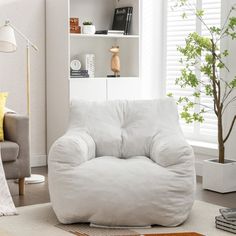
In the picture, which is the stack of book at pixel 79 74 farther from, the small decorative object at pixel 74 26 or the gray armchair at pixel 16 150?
the gray armchair at pixel 16 150

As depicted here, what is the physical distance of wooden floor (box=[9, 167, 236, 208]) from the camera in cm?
459

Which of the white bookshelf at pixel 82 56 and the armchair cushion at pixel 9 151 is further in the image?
the white bookshelf at pixel 82 56

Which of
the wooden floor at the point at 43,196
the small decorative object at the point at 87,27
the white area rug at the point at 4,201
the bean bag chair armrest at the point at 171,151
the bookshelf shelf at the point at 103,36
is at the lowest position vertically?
the wooden floor at the point at 43,196

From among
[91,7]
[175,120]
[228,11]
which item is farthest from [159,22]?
[175,120]

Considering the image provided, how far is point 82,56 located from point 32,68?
543 mm

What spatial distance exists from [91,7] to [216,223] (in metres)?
3.21

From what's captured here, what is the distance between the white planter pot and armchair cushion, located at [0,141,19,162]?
1631 millimetres

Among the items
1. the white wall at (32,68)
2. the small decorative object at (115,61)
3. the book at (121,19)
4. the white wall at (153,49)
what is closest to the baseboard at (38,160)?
the white wall at (32,68)

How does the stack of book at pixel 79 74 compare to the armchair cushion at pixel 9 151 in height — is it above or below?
above

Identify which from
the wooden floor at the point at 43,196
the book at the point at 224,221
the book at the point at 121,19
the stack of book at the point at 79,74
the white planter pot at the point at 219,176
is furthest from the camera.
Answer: the book at the point at 121,19

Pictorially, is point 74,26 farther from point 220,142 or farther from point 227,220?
point 227,220

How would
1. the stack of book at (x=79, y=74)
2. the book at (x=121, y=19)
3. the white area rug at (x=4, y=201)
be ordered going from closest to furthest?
the white area rug at (x=4, y=201), the stack of book at (x=79, y=74), the book at (x=121, y=19)

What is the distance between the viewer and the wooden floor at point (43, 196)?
459 centimetres

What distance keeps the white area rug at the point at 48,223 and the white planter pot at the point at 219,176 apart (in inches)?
23.8
